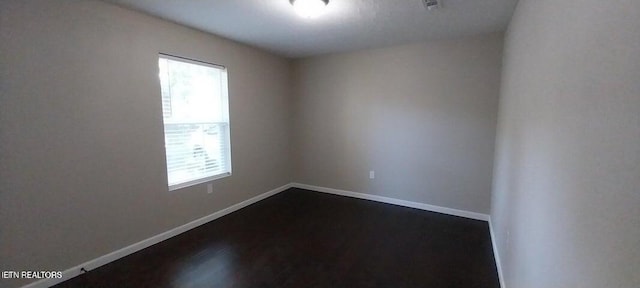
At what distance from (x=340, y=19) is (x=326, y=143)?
Answer: 7.20ft

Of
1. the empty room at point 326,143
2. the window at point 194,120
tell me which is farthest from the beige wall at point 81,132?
the window at point 194,120

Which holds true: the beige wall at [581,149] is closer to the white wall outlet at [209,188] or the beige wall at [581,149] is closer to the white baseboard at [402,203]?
the white baseboard at [402,203]

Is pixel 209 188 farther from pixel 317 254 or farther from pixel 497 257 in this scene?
pixel 497 257

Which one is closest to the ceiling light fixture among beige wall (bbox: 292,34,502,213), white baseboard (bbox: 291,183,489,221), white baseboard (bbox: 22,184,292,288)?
beige wall (bbox: 292,34,502,213)

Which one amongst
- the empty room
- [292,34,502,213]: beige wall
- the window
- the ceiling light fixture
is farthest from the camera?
[292,34,502,213]: beige wall

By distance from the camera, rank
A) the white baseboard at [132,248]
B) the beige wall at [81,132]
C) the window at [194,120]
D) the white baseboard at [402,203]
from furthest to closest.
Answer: the white baseboard at [402,203]
the window at [194,120]
the white baseboard at [132,248]
the beige wall at [81,132]

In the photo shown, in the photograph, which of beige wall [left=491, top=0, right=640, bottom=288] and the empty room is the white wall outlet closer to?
the empty room

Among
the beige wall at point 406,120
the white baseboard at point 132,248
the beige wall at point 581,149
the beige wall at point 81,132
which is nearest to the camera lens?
the beige wall at point 581,149

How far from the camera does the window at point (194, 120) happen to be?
288 cm

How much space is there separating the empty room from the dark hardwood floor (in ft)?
0.08

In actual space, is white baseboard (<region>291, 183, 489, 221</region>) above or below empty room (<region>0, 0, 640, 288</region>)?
below

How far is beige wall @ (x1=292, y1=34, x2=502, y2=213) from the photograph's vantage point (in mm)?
3273

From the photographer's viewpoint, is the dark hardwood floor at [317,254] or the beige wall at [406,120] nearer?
the dark hardwood floor at [317,254]

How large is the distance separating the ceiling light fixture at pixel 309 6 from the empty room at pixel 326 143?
0.02 m
